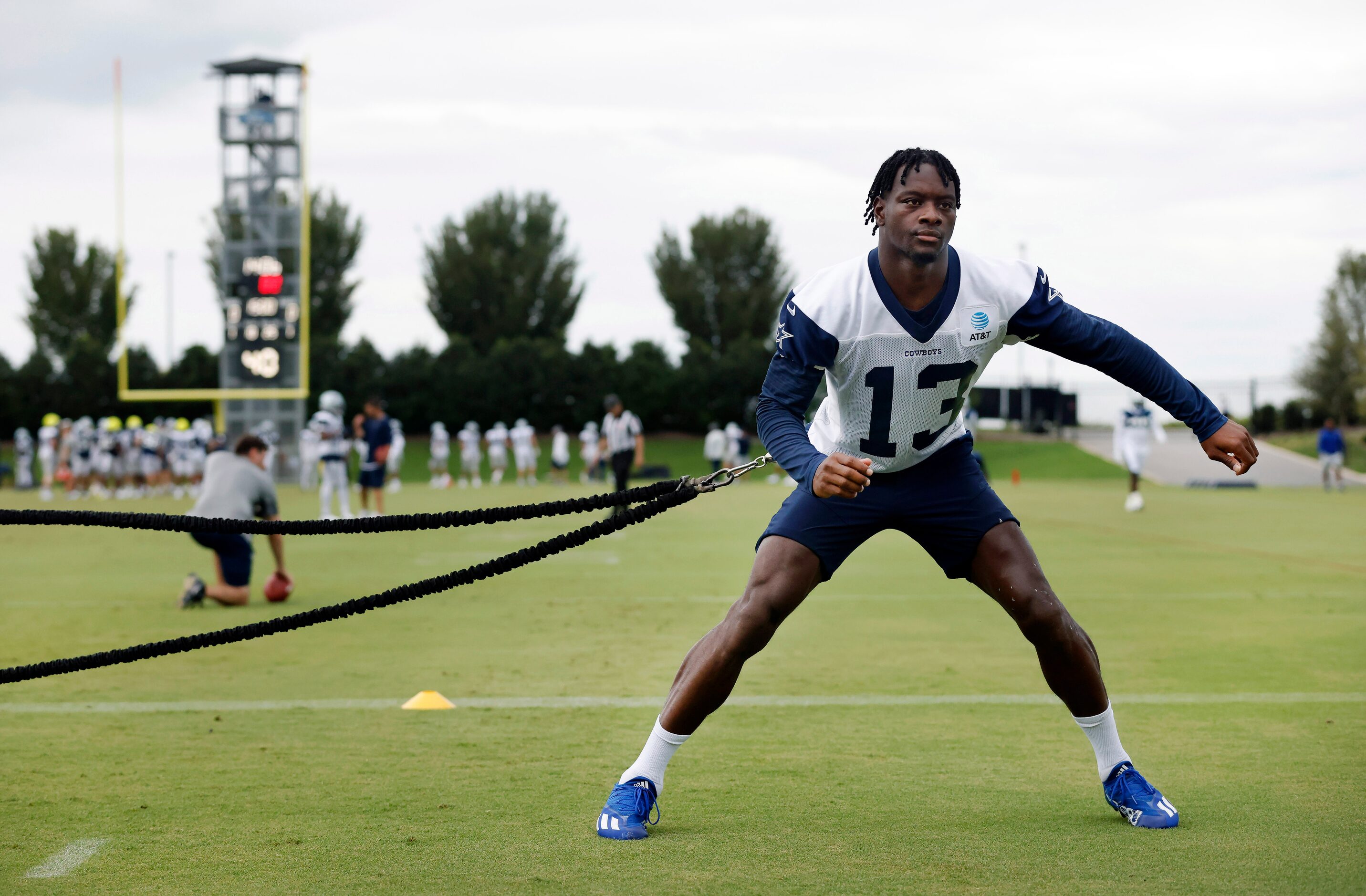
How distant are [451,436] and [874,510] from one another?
53.5 meters

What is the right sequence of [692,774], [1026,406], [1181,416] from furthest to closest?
[1026,406]
[692,774]
[1181,416]

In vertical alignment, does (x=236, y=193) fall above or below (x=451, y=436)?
above

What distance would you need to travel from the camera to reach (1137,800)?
423 centimetres

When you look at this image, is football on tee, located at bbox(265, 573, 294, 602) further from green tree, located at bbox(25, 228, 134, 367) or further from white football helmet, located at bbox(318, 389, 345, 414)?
green tree, located at bbox(25, 228, 134, 367)

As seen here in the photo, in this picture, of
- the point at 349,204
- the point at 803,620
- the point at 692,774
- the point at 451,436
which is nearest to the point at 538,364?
the point at 451,436

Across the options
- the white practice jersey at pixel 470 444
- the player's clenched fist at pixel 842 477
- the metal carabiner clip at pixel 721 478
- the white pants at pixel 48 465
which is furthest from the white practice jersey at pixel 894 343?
the white practice jersey at pixel 470 444

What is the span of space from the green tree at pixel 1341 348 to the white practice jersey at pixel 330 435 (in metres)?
46.9

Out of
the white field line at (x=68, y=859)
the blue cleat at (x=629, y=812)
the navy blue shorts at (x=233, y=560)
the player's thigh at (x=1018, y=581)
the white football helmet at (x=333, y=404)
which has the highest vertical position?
the player's thigh at (x=1018, y=581)

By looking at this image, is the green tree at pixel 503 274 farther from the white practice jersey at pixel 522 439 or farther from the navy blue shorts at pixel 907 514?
the navy blue shorts at pixel 907 514

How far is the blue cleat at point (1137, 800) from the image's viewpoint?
4180 mm

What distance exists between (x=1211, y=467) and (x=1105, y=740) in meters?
40.0

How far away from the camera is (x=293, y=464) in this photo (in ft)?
124

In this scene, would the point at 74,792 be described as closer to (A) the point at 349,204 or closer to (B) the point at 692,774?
(B) the point at 692,774

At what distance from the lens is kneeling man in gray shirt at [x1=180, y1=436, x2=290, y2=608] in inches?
402
